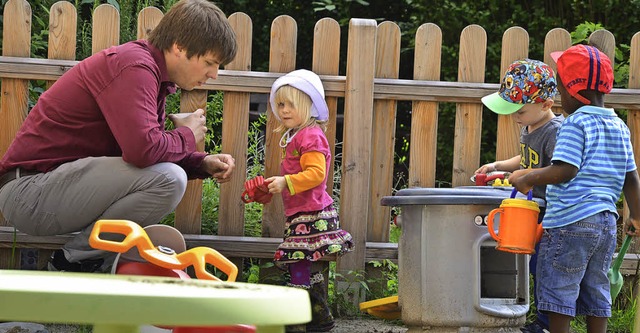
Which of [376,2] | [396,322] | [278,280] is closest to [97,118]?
[278,280]

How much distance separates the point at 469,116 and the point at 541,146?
0.81 m

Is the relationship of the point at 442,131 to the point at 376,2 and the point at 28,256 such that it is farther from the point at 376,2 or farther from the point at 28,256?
the point at 28,256

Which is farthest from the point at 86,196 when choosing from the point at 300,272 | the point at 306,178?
the point at 300,272

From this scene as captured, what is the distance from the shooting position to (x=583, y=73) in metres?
3.48

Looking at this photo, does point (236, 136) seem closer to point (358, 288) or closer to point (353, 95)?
point (353, 95)

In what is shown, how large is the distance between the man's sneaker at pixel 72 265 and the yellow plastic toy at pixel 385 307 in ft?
3.60

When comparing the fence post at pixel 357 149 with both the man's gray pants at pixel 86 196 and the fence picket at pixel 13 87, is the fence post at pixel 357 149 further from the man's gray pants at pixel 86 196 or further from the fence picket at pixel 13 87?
the fence picket at pixel 13 87

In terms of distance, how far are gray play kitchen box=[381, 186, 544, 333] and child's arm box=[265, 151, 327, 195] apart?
18.8 inches

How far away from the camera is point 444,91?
4586 millimetres

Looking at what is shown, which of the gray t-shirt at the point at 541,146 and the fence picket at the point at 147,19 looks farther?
the fence picket at the point at 147,19

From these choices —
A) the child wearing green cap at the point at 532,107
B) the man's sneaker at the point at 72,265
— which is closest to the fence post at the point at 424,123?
the child wearing green cap at the point at 532,107

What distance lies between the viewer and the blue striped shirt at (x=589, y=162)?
335 cm

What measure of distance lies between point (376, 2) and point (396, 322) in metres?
5.49

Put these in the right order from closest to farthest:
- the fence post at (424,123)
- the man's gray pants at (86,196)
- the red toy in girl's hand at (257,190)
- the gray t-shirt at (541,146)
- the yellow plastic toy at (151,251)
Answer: the yellow plastic toy at (151,251), the man's gray pants at (86,196), the gray t-shirt at (541,146), the red toy in girl's hand at (257,190), the fence post at (424,123)
